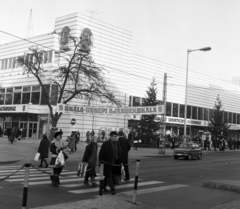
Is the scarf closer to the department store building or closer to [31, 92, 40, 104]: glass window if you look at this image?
the department store building

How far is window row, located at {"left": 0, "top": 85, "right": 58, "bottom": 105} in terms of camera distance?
41.2 meters

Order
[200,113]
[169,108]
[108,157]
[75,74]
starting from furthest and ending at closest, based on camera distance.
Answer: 1. [200,113]
2. [169,108]
3. [75,74]
4. [108,157]

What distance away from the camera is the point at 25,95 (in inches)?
1741

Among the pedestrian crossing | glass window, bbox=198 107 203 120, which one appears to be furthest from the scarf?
glass window, bbox=198 107 203 120

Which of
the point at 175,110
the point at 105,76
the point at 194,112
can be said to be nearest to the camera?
the point at 105,76

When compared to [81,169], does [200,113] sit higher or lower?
higher

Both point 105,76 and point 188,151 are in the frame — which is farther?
point 105,76

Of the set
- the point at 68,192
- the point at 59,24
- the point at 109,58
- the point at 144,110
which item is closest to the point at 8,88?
the point at 59,24

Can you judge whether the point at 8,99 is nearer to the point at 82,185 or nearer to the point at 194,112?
the point at 194,112

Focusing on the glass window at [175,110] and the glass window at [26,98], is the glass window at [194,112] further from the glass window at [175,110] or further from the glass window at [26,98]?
the glass window at [26,98]

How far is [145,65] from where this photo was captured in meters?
52.5

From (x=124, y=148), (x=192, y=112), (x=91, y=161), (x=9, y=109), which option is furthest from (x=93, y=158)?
(x=192, y=112)

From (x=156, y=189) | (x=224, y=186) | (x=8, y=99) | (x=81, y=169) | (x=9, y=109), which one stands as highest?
(x=8, y=99)

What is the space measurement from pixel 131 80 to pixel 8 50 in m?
19.3
